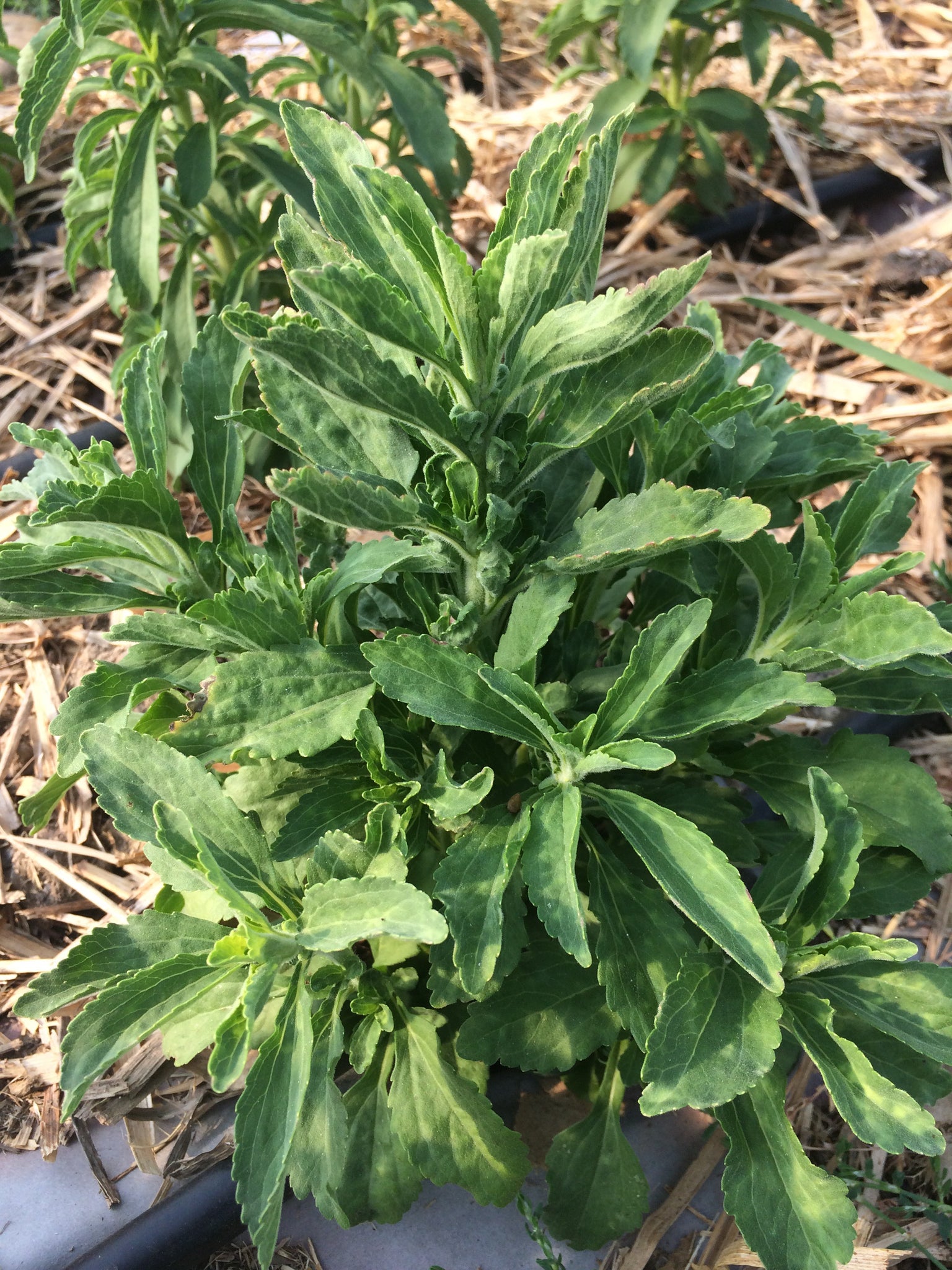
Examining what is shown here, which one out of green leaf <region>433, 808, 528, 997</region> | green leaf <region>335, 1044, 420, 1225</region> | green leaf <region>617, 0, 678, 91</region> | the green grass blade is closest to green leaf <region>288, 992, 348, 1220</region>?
green leaf <region>335, 1044, 420, 1225</region>

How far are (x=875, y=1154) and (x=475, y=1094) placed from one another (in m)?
0.79

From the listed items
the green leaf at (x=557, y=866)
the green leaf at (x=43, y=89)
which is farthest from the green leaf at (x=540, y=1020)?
the green leaf at (x=43, y=89)

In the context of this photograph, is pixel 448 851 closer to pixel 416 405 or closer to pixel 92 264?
pixel 416 405

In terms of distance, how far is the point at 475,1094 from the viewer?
150cm

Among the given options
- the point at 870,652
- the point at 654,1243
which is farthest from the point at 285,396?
the point at 654,1243

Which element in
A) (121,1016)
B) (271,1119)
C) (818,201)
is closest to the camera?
(271,1119)

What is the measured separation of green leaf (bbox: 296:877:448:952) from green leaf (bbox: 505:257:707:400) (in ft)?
1.92

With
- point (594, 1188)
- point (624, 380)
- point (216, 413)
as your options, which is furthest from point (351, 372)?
point (594, 1188)

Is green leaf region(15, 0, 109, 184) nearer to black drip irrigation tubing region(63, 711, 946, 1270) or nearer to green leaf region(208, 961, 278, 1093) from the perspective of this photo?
green leaf region(208, 961, 278, 1093)

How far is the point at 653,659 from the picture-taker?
1.24 meters

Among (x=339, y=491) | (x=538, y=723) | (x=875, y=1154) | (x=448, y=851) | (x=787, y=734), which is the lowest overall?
(x=875, y=1154)

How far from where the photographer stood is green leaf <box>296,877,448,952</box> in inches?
42.1

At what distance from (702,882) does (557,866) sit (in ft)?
0.54

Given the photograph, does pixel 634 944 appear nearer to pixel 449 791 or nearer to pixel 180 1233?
pixel 449 791
